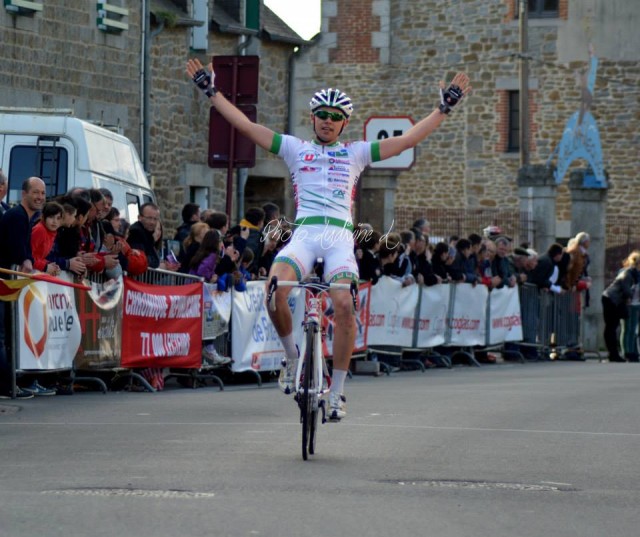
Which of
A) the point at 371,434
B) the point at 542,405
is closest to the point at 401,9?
the point at 542,405

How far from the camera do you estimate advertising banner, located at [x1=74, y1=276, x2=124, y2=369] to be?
55.4ft

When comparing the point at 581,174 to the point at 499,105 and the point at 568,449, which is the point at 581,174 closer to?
the point at 499,105

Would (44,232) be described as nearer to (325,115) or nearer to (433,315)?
(325,115)

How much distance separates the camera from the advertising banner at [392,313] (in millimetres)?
23609

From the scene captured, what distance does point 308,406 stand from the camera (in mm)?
10898

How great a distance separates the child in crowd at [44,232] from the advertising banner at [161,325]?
5.88 ft

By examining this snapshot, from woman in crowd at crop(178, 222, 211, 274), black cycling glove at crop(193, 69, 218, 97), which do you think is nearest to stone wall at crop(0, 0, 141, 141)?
woman in crowd at crop(178, 222, 211, 274)

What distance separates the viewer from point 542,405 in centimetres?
1614

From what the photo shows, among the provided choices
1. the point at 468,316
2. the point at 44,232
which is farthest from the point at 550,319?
the point at 44,232

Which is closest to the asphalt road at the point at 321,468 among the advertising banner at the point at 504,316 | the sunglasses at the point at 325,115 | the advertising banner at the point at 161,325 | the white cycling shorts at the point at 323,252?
the white cycling shorts at the point at 323,252

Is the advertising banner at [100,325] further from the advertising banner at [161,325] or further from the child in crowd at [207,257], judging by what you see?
the child in crowd at [207,257]

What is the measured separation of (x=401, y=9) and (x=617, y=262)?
367 inches

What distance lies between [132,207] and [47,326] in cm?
582

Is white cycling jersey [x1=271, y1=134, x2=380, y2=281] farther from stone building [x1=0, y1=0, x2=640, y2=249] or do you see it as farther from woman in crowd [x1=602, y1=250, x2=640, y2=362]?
stone building [x1=0, y1=0, x2=640, y2=249]
